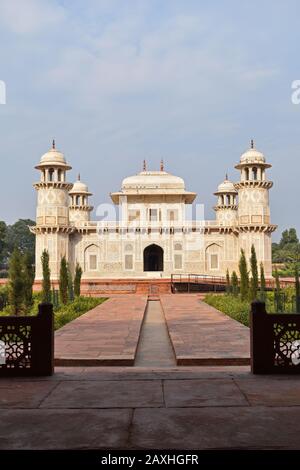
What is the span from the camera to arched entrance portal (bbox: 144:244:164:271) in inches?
1279

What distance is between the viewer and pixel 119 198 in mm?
31938

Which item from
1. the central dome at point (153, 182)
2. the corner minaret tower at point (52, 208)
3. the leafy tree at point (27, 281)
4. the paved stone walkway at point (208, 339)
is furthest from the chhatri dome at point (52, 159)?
the paved stone walkway at point (208, 339)

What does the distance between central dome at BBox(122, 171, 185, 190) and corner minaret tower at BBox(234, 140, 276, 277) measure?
191 inches

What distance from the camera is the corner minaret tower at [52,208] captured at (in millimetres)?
28219

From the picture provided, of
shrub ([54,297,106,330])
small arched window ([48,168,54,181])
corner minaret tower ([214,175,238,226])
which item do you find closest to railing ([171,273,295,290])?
corner minaret tower ([214,175,238,226])

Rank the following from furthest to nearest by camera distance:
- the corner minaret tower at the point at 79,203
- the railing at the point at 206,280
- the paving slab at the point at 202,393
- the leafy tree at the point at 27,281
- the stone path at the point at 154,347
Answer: the corner minaret tower at the point at 79,203, the railing at the point at 206,280, the leafy tree at the point at 27,281, the stone path at the point at 154,347, the paving slab at the point at 202,393

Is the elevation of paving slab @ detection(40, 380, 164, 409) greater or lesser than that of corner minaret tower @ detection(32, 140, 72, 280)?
lesser

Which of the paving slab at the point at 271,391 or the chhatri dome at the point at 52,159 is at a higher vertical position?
the chhatri dome at the point at 52,159

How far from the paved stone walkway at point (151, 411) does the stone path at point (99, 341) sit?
5.24ft

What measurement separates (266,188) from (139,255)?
29.0ft

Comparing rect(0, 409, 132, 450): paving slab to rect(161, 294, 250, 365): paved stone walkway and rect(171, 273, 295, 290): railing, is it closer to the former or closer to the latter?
rect(161, 294, 250, 365): paved stone walkway

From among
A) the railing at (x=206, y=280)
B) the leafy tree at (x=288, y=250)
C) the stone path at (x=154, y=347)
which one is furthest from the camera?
the leafy tree at (x=288, y=250)

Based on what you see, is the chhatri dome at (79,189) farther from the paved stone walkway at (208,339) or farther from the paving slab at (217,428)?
the paving slab at (217,428)
